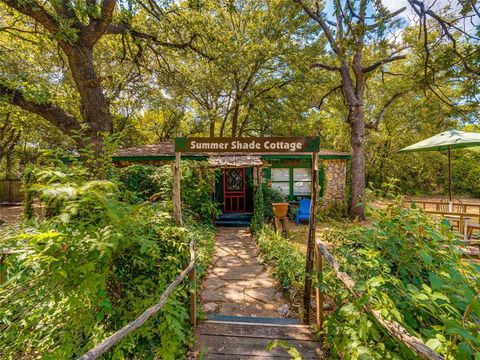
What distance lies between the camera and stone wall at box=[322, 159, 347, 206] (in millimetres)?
10273

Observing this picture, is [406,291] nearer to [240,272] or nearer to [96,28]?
[240,272]

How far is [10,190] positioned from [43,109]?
15.7 m

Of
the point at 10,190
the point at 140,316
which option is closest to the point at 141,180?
the point at 140,316

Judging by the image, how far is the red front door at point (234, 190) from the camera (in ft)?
34.0

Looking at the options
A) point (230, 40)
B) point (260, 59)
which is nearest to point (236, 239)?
point (230, 40)

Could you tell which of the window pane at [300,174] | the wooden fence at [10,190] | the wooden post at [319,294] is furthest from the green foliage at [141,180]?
the wooden fence at [10,190]

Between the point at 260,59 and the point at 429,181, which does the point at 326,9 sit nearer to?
the point at 260,59

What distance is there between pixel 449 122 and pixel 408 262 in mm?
16998

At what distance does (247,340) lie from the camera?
8.64ft

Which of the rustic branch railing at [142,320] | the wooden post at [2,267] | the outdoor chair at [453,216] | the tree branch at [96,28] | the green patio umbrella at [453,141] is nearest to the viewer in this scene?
the rustic branch railing at [142,320]

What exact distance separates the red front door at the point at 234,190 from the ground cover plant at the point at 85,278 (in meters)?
→ 7.93

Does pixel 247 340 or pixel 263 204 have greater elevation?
pixel 263 204

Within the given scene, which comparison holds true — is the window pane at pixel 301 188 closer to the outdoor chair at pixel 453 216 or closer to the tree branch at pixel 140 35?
the outdoor chair at pixel 453 216

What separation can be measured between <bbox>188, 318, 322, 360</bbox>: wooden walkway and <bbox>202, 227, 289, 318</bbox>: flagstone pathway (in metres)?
0.44
